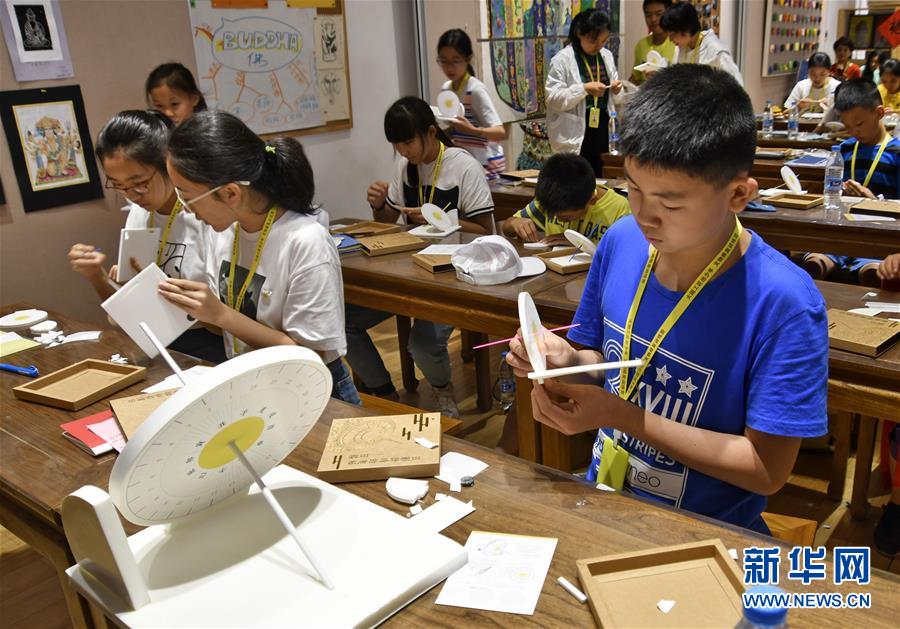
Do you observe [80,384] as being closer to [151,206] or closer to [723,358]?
[151,206]

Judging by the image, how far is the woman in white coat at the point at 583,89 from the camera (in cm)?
520

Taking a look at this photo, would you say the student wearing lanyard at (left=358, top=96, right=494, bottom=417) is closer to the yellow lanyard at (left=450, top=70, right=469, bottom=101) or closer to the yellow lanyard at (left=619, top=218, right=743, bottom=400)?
the yellow lanyard at (left=450, top=70, right=469, bottom=101)

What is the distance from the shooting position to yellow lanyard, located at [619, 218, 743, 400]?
1225 mm

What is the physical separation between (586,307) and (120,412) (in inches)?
41.6

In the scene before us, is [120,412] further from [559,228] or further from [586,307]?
[559,228]

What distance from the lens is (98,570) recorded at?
1037mm

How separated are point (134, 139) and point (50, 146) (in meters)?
1.47

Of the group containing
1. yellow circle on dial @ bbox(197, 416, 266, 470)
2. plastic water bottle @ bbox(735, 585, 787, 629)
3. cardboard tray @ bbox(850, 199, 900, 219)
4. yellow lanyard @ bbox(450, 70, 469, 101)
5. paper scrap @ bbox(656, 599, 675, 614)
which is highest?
yellow lanyard @ bbox(450, 70, 469, 101)

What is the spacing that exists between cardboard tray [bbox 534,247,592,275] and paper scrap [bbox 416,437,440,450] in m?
1.35

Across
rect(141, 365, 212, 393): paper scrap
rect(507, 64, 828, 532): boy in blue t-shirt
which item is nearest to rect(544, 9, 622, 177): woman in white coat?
rect(141, 365, 212, 393): paper scrap

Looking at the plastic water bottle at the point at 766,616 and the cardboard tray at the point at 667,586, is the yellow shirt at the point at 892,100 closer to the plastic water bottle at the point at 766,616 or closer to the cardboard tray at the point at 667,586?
the cardboard tray at the point at 667,586

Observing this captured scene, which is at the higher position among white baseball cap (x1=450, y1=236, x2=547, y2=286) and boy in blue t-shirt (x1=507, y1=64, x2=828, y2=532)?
boy in blue t-shirt (x1=507, y1=64, x2=828, y2=532)

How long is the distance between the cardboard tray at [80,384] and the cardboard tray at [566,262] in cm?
143

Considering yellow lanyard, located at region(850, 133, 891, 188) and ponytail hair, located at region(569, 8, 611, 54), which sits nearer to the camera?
yellow lanyard, located at region(850, 133, 891, 188)
